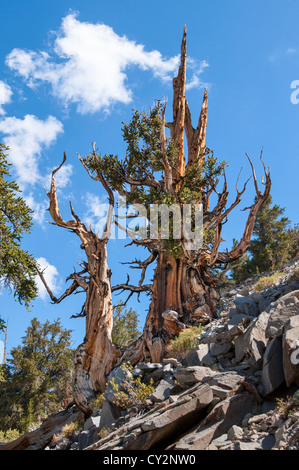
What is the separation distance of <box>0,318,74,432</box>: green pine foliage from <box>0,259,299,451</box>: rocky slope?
870 centimetres

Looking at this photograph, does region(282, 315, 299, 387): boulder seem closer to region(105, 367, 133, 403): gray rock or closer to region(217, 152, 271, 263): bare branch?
region(105, 367, 133, 403): gray rock

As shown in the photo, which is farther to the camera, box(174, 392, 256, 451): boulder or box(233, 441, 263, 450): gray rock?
box(174, 392, 256, 451): boulder

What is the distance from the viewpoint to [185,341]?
8.55m

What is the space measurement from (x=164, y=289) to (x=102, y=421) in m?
4.47

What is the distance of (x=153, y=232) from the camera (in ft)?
35.6

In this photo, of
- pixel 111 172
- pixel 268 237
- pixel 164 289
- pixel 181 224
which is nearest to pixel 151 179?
pixel 111 172

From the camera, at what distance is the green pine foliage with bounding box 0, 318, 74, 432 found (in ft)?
48.4

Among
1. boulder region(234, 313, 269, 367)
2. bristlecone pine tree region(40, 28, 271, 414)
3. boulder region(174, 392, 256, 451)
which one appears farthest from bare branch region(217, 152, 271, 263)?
boulder region(174, 392, 256, 451)

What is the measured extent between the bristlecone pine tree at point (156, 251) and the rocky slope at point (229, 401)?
8.59 feet

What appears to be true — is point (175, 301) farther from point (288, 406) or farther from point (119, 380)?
point (288, 406)

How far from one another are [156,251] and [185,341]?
359cm

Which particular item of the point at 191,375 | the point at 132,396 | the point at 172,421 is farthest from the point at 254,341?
the point at 132,396

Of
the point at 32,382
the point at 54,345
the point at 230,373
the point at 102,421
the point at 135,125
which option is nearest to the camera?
the point at 230,373

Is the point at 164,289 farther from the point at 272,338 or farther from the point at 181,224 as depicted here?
the point at 272,338
